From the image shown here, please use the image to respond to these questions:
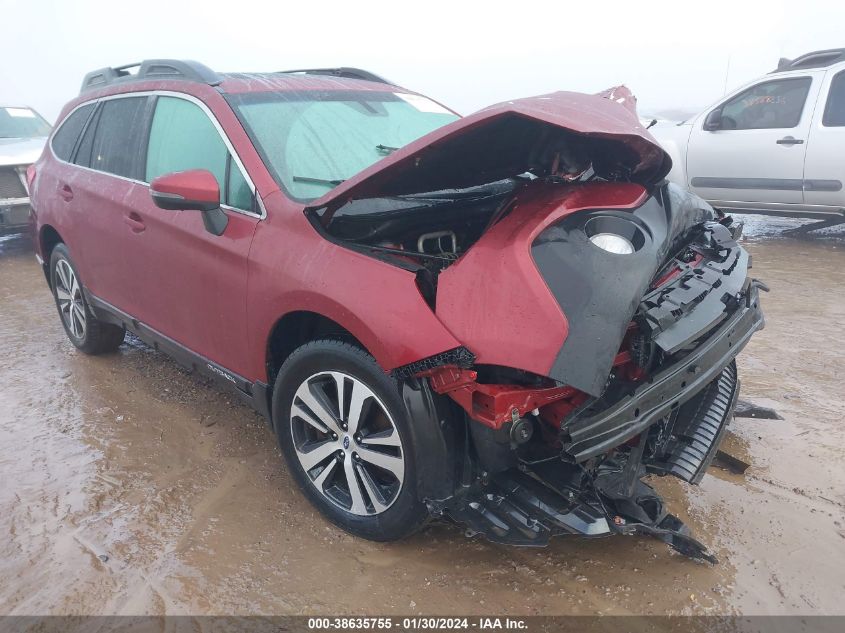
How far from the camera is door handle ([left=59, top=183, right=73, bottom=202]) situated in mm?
3830

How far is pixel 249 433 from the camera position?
10.8ft

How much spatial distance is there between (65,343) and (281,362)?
2933 millimetres

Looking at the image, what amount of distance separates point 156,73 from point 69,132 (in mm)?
1126

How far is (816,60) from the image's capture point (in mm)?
6645

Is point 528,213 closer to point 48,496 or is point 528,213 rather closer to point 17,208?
point 48,496

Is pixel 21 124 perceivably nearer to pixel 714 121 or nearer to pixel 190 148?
pixel 190 148

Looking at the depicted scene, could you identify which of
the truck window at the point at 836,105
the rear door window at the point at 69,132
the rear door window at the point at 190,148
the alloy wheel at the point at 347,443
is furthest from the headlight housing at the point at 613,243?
the truck window at the point at 836,105

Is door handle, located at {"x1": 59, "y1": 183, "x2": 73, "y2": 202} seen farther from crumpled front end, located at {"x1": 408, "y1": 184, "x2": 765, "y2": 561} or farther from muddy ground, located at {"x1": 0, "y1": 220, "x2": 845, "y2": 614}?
crumpled front end, located at {"x1": 408, "y1": 184, "x2": 765, "y2": 561}

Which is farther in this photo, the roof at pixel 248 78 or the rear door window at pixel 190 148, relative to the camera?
the roof at pixel 248 78

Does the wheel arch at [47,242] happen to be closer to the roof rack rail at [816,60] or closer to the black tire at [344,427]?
the black tire at [344,427]

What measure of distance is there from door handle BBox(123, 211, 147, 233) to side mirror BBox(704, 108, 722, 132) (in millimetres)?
6160

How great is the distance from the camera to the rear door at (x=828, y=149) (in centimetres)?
617

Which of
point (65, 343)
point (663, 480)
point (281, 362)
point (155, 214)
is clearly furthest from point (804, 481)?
point (65, 343)

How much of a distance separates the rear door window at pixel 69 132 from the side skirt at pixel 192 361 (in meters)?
0.94
